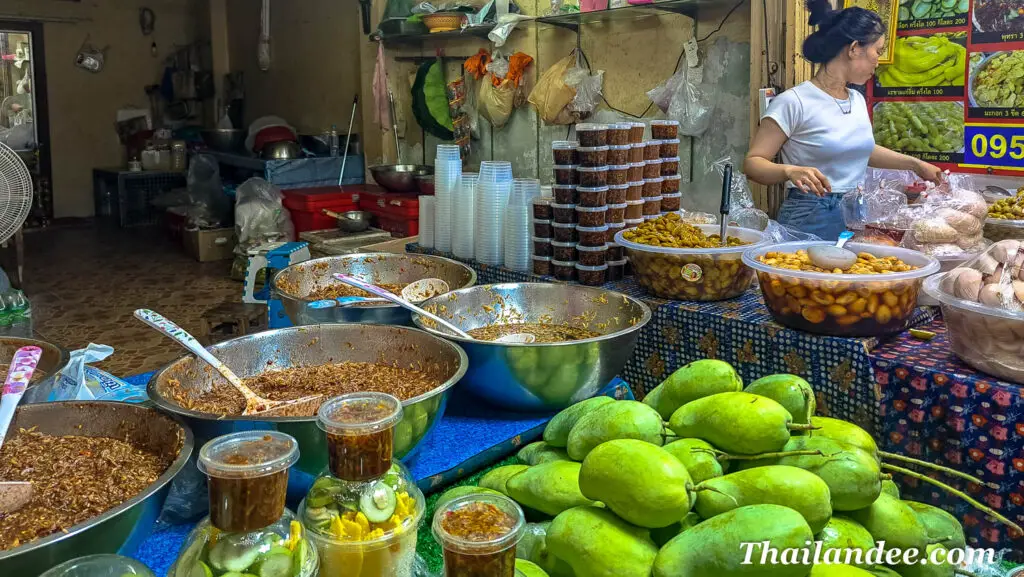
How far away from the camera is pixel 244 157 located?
22.8 ft

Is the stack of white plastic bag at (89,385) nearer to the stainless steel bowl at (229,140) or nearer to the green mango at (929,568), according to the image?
the green mango at (929,568)

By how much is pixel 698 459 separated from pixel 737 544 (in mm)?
178

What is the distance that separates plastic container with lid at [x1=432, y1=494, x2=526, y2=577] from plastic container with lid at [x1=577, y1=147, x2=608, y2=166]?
1.66 m

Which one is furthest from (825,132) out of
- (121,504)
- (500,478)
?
(121,504)

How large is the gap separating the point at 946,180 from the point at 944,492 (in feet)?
3.63

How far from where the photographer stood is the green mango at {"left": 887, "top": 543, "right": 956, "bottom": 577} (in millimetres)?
995

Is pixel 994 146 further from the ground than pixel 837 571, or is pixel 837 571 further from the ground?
pixel 994 146

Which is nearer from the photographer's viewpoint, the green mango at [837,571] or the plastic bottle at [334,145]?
the green mango at [837,571]

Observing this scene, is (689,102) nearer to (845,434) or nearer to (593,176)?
(593,176)

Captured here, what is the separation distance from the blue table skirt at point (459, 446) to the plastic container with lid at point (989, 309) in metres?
0.71

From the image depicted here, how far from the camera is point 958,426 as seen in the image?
1.64 m

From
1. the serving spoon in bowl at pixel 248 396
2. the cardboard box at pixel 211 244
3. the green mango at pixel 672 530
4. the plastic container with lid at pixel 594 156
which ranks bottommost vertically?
the cardboard box at pixel 211 244

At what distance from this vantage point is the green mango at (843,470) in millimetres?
985

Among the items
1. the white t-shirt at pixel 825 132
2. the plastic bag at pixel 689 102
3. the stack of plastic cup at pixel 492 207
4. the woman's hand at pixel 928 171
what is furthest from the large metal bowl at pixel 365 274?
the plastic bag at pixel 689 102
